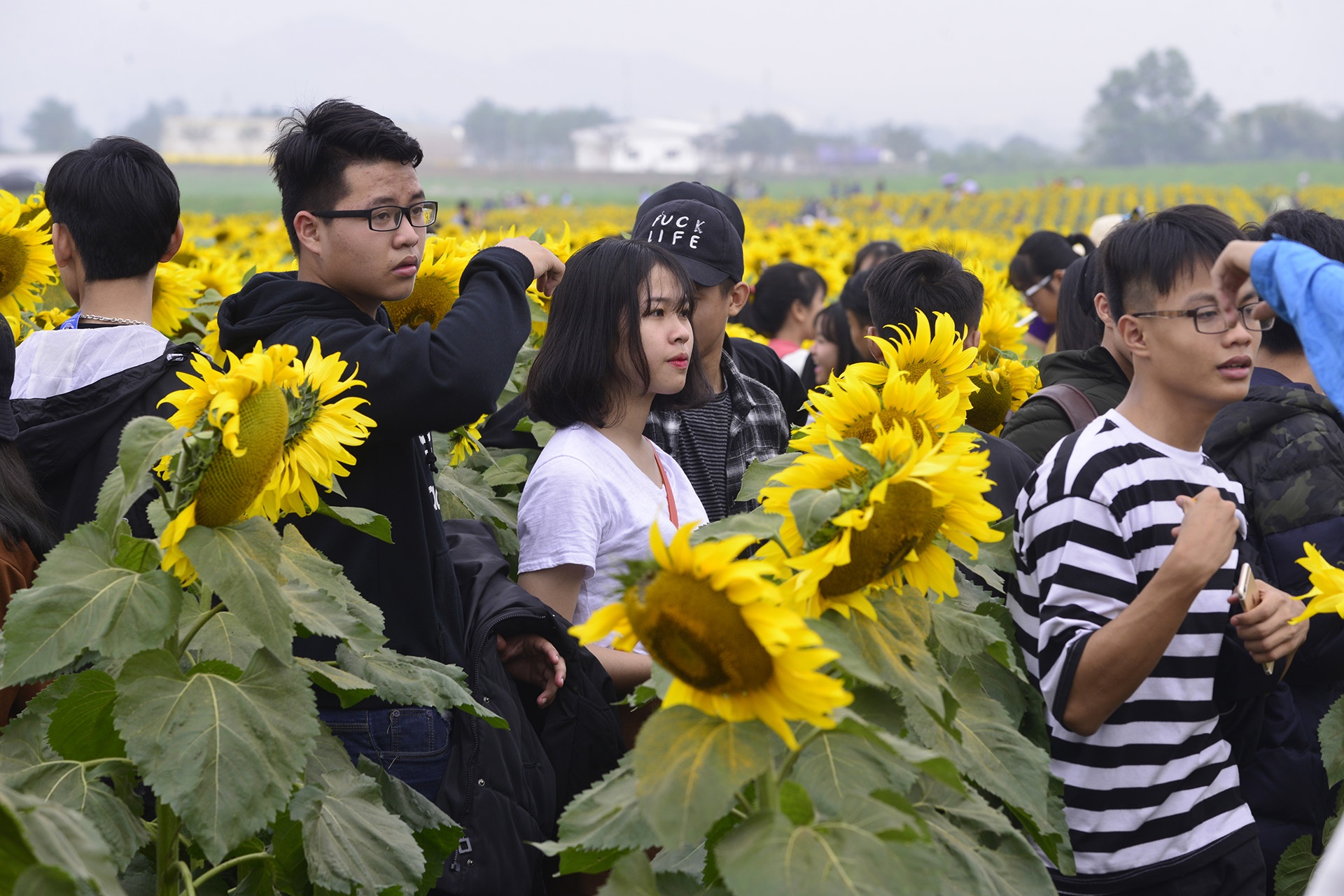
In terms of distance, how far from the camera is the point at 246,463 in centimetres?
161

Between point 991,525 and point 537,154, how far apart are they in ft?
449

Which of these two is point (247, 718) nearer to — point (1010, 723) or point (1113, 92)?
point (1010, 723)

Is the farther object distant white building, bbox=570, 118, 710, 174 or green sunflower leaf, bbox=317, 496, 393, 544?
distant white building, bbox=570, 118, 710, 174

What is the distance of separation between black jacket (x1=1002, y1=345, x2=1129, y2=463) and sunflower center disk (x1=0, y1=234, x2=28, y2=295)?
2.72 metres

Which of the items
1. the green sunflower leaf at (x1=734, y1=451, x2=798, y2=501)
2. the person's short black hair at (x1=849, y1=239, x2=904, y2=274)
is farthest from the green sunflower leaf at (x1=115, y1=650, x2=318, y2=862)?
the person's short black hair at (x1=849, y1=239, x2=904, y2=274)

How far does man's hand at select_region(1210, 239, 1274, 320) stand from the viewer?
1963 mm

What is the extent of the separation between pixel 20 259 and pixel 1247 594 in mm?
3223

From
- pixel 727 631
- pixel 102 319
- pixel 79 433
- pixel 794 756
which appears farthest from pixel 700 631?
pixel 102 319

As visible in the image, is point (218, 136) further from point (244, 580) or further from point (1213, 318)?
point (244, 580)

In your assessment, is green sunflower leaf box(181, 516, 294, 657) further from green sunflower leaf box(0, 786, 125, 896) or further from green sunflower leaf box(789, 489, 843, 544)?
green sunflower leaf box(789, 489, 843, 544)

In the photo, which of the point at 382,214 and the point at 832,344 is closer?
the point at 382,214

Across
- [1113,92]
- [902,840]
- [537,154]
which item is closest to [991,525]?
[902,840]

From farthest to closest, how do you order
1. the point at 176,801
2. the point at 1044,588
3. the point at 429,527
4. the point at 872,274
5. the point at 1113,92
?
1. the point at 1113,92
2. the point at 872,274
3. the point at 429,527
4. the point at 1044,588
5. the point at 176,801

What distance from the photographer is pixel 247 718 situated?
1.61 metres
